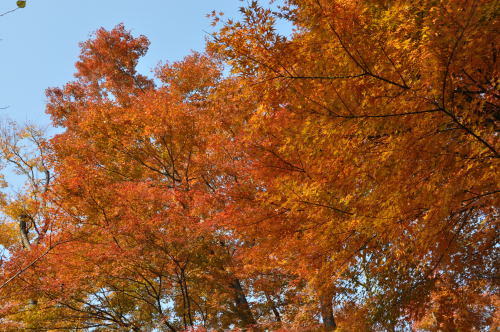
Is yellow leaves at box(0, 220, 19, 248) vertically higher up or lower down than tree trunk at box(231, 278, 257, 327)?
higher up

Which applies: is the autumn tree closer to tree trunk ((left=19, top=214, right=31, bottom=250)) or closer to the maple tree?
the maple tree

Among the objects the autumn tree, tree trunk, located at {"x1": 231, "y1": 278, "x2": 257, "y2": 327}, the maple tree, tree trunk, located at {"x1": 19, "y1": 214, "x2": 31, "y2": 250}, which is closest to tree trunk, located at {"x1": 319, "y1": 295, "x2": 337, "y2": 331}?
the maple tree

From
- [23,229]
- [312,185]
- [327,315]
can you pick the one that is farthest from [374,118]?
[23,229]

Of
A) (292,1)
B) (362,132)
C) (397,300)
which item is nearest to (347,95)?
(362,132)

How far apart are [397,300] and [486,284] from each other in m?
2.67

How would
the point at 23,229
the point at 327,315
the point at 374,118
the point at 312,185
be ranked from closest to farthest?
1. the point at 374,118
2. the point at 312,185
3. the point at 327,315
4. the point at 23,229

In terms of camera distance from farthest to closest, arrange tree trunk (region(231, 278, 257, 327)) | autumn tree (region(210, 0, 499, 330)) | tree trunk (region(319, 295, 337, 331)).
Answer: tree trunk (region(231, 278, 257, 327))
tree trunk (region(319, 295, 337, 331))
autumn tree (region(210, 0, 499, 330))

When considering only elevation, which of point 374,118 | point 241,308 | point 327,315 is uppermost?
point 241,308

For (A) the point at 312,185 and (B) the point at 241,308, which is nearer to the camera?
(A) the point at 312,185

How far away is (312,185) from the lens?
3.80 meters

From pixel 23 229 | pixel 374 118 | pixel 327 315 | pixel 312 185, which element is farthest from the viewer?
pixel 23 229

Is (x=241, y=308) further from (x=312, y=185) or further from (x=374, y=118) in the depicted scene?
(x=374, y=118)

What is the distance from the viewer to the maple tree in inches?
107

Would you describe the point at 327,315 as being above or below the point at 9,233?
below
